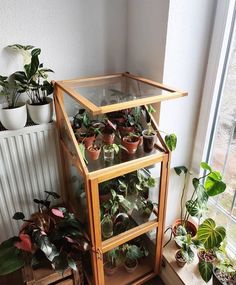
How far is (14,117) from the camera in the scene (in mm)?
1215

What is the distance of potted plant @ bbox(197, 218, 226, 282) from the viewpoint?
1.33 meters

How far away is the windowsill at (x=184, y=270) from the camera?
142 centimetres

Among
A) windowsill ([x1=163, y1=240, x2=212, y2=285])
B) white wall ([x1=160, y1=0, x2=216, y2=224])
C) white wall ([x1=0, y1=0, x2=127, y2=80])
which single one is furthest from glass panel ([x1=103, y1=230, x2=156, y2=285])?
white wall ([x1=0, y1=0, x2=127, y2=80])

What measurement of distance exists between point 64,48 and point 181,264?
4.81 feet

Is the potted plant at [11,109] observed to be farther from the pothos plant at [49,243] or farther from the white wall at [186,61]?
the white wall at [186,61]

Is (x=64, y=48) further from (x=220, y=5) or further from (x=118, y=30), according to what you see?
(x=220, y=5)

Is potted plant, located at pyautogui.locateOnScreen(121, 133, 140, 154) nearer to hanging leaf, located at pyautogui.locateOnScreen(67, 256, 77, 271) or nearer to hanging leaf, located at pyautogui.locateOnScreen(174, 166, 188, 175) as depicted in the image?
hanging leaf, located at pyautogui.locateOnScreen(174, 166, 188, 175)

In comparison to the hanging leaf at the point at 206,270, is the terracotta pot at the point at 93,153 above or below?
above

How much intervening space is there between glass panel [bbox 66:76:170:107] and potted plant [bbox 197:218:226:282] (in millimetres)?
830

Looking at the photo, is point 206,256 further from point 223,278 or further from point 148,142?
point 148,142

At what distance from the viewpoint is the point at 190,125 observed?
1.53 m

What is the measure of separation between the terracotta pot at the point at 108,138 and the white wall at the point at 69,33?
1.50 feet

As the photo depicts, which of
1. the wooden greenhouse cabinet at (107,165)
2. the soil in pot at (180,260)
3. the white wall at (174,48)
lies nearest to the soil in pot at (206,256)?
the soil in pot at (180,260)

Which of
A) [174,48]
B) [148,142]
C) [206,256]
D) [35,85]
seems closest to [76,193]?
[148,142]
